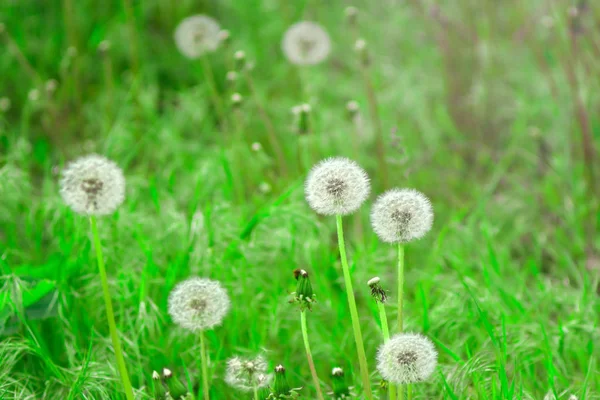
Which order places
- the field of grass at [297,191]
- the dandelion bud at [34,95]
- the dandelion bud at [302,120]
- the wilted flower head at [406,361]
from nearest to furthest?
the wilted flower head at [406,361] < the field of grass at [297,191] < the dandelion bud at [302,120] < the dandelion bud at [34,95]

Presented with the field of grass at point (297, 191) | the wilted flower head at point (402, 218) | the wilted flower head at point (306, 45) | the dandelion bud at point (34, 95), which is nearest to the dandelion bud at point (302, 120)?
the field of grass at point (297, 191)

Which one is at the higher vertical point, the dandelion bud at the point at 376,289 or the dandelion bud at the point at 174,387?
the dandelion bud at the point at 376,289

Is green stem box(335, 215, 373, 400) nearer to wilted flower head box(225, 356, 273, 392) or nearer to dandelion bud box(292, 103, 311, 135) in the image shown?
wilted flower head box(225, 356, 273, 392)

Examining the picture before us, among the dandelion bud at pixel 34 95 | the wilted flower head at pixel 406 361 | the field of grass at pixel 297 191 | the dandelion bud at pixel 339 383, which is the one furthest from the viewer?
the dandelion bud at pixel 34 95

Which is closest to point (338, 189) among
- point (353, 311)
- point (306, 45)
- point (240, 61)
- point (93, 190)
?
point (353, 311)

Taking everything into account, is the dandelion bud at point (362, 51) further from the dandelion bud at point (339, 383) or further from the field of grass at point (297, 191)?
the dandelion bud at point (339, 383)

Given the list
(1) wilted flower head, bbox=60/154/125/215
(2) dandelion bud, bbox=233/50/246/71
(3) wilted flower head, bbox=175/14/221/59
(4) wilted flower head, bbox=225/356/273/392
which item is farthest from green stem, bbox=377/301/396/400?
(3) wilted flower head, bbox=175/14/221/59

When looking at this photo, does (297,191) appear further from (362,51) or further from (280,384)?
(280,384)
